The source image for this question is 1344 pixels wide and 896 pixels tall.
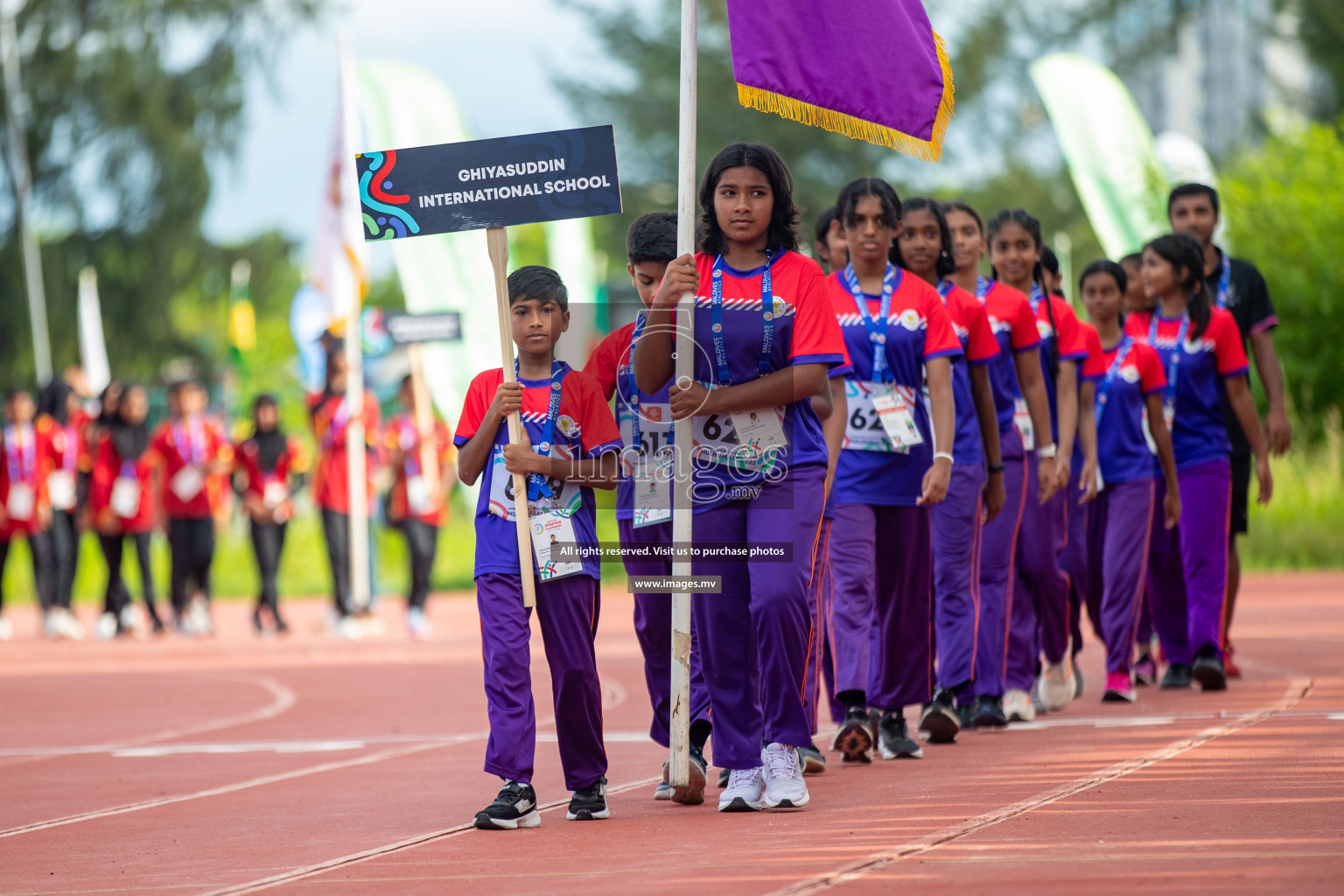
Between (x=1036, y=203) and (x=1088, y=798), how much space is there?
39.7 m

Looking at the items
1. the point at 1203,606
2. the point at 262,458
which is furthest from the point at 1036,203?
the point at 1203,606

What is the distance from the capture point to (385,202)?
21.3ft

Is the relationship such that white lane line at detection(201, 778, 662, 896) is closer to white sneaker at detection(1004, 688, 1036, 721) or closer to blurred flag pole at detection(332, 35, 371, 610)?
white sneaker at detection(1004, 688, 1036, 721)

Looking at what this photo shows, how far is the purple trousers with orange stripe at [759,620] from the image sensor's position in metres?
6.14

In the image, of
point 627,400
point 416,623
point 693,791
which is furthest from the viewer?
point 416,623

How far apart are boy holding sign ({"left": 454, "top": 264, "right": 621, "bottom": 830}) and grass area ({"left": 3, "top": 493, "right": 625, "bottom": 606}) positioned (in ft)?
53.5

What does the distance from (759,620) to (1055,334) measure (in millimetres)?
3843

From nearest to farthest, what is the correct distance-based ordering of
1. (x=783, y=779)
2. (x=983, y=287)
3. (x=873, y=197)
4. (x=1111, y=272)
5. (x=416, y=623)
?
1. (x=783, y=779)
2. (x=873, y=197)
3. (x=983, y=287)
4. (x=1111, y=272)
5. (x=416, y=623)

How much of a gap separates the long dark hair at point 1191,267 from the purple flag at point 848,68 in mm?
2898

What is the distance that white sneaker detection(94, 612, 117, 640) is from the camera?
58.2 feet

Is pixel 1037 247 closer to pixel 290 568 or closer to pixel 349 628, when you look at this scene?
pixel 349 628

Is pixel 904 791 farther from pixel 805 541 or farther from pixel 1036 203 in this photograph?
pixel 1036 203

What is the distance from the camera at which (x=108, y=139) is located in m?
A: 42.0

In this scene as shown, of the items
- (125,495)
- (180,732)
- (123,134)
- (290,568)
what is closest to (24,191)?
(123,134)
